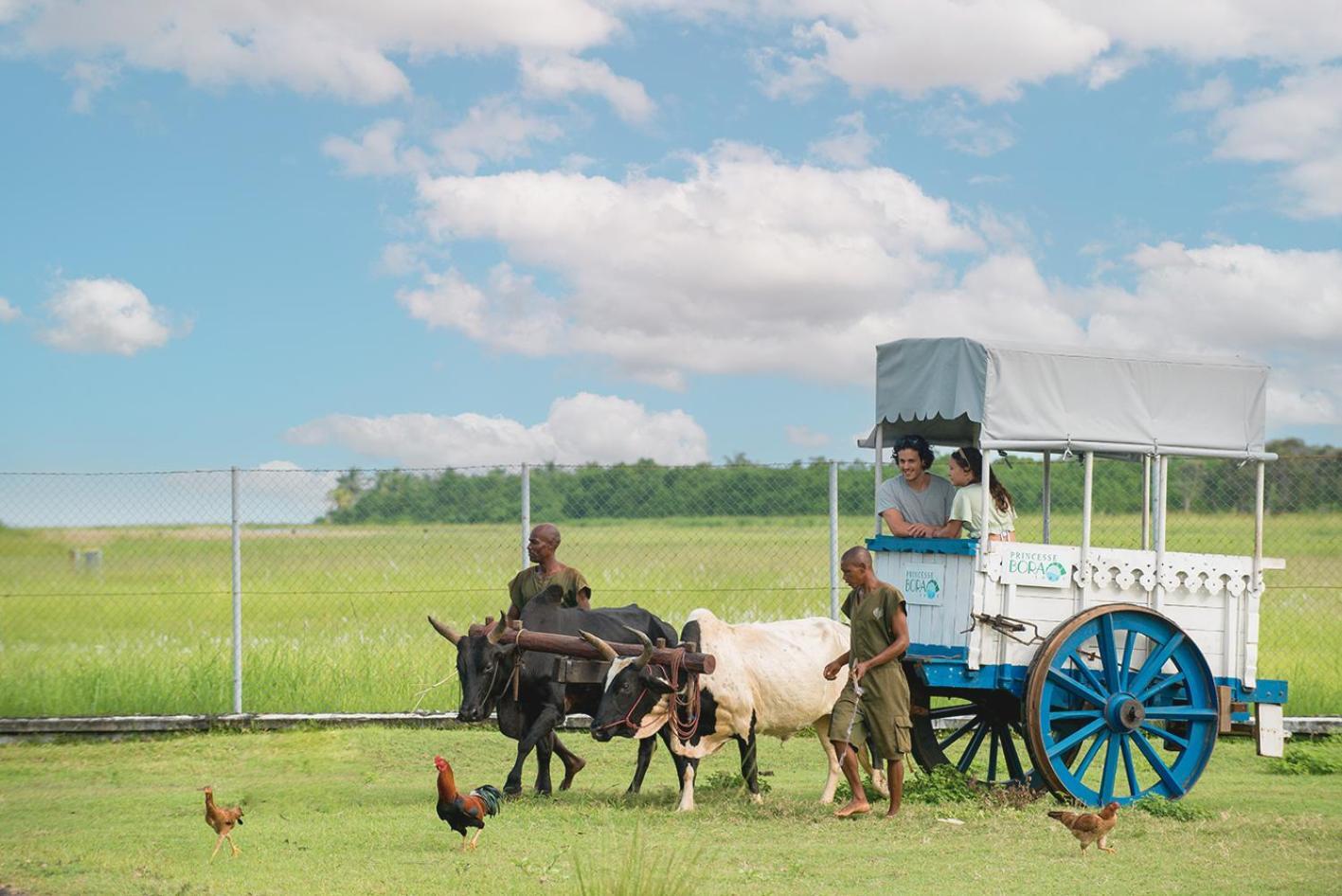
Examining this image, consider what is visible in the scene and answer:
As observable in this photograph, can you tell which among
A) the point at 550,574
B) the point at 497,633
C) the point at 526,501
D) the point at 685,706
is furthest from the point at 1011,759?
the point at 526,501

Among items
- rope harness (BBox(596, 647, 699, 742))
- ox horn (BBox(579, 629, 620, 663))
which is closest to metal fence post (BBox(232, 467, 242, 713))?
ox horn (BBox(579, 629, 620, 663))

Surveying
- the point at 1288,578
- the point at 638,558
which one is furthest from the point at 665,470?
the point at 1288,578

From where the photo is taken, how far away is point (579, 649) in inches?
399

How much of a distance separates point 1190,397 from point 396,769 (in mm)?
7373

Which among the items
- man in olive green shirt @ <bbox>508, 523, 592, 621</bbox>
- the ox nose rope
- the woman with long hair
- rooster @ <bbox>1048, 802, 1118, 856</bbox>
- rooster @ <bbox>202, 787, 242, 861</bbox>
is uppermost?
the woman with long hair

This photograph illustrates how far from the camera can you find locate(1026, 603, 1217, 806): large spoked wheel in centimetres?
1008

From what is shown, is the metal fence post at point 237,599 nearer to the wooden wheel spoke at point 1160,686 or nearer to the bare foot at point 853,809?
the bare foot at point 853,809

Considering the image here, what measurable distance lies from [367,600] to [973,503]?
8255mm

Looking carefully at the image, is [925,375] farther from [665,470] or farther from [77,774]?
[77,774]

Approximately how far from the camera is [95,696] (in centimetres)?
1609

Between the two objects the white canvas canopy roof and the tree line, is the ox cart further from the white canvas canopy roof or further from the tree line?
the tree line

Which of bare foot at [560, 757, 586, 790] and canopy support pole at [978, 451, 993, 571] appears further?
bare foot at [560, 757, 586, 790]

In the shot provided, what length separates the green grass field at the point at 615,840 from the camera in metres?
7.99

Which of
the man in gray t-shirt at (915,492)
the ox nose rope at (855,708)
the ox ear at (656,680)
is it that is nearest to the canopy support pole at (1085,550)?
the man in gray t-shirt at (915,492)
